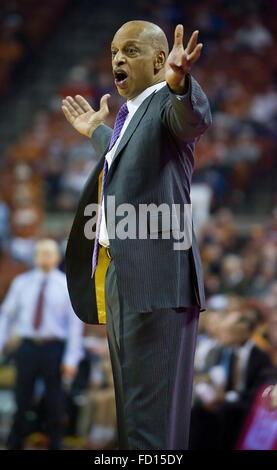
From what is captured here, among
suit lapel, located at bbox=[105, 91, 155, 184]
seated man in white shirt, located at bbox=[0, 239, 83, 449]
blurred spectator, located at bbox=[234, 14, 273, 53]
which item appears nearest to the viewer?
suit lapel, located at bbox=[105, 91, 155, 184]

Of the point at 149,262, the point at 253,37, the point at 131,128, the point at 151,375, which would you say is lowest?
the point at 151,375

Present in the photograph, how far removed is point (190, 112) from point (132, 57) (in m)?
0.42

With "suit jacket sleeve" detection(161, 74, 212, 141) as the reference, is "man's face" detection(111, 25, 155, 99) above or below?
above

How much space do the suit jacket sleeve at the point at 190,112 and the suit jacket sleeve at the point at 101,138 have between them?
1.93 ft

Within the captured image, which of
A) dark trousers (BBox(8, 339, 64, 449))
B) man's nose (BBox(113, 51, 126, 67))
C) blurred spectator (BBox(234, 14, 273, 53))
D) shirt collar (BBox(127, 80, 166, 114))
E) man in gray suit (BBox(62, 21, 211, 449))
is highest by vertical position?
blurred spectator (BBox(234, 14, 273, 53))

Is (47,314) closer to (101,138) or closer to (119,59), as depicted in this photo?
(101,138)

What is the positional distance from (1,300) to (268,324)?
3328 mm

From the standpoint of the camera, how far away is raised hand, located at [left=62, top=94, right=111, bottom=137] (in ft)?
9.84

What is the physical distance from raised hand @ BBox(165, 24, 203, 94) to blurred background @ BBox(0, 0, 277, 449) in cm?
208

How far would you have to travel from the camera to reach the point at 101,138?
2912mm

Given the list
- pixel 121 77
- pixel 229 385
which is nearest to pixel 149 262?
pixel 121 77

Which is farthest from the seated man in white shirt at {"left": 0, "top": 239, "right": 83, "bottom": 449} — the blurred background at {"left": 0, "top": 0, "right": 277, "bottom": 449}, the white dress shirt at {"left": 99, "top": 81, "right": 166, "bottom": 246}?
the white dress shirt at {"left": 99, "top": 81, "right": 166, "bottom": 246}

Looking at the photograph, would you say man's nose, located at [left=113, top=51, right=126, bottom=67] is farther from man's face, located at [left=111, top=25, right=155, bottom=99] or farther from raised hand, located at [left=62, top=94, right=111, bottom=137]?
raised hand, located at [left=62, top=94, right=111, bottom=137]
